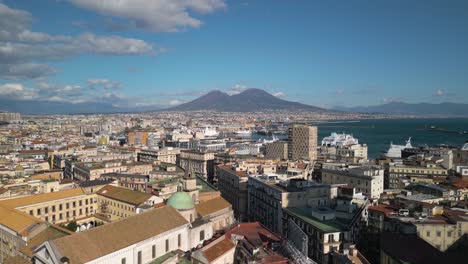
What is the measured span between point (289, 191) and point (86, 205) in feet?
72.7

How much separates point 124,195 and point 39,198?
26.8 feet

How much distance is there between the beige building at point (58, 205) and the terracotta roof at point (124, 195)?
155 centimetres

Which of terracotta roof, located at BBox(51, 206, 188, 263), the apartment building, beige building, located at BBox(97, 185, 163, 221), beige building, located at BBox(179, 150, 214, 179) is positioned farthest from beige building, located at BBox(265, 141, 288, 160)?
terracotta roof, located at BBox(51, 206, 188, 263)

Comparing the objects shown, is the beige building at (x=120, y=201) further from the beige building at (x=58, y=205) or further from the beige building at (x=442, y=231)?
the beige building at (x=442, y=231)

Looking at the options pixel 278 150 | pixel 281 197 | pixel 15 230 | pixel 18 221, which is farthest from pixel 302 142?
pixel 15 230

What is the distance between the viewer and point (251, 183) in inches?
1841

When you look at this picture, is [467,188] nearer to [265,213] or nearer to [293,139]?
[265,213]

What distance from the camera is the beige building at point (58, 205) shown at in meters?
36.6

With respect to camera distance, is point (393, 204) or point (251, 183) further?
point (251, 183)

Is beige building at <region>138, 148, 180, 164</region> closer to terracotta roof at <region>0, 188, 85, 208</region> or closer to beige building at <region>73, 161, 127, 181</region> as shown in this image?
beige building at <region>73, 161, 127, 181</region>

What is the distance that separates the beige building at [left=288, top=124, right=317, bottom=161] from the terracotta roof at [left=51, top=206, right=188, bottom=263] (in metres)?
69.6

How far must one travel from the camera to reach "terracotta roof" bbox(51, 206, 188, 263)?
827 inches

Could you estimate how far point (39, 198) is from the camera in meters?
38.2

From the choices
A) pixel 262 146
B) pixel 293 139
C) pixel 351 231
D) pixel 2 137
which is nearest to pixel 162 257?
pixel 351 231
